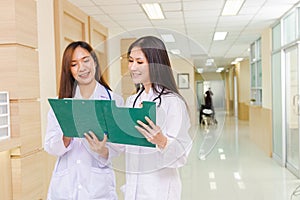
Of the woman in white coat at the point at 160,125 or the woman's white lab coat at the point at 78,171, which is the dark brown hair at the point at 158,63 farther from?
the woman's white lab coat at the point at 78,171

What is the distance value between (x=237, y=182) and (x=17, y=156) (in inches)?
128

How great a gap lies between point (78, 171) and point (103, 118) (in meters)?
0.40

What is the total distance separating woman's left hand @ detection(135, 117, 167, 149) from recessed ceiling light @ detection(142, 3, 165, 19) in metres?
3.90

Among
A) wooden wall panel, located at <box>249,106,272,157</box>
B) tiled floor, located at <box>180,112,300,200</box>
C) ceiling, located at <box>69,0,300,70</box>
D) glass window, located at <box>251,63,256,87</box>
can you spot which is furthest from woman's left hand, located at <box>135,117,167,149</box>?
glass window, located at <box>251,63,256,87</box>

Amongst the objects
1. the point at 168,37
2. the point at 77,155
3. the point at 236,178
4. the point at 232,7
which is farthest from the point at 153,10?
the point at 77,155

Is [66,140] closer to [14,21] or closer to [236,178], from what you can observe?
A: [14,21]

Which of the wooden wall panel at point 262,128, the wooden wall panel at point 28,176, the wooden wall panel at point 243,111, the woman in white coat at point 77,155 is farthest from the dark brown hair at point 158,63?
the wooden wall panel at point 243,111

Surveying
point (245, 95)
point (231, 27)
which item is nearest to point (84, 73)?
point (231, 27)

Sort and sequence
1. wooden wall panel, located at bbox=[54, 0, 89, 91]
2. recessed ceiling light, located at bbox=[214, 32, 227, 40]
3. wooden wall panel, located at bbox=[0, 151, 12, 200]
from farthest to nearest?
recessed ceiling light, located at bbox=[214, 32, 227, 40] < wooden wall panel, located at bbox=[54, 0, 89, 91] < wooden wall panel, located at bbox=[0, 151, 12, 200]

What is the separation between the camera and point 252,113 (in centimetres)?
920

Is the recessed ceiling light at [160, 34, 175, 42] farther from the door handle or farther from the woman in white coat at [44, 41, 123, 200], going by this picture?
the door handle

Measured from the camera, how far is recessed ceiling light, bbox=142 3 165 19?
4.95 meters

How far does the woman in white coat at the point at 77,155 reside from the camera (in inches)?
61.9

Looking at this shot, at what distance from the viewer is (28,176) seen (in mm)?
2947
